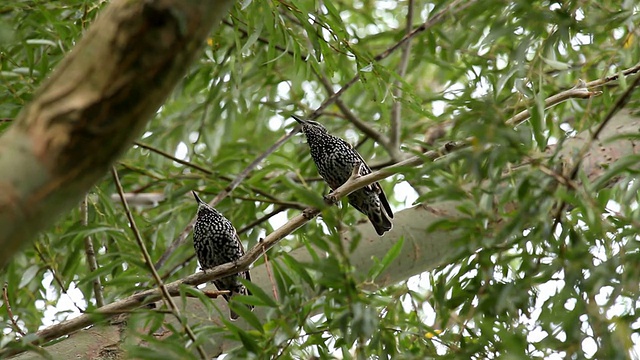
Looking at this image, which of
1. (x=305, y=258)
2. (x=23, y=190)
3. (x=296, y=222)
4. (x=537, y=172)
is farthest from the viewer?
(x=305, y=258)

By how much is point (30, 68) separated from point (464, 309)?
6.68ft

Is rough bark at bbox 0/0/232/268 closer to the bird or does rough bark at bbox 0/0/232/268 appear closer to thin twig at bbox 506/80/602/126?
thin twig at bbox 506/80/602/126

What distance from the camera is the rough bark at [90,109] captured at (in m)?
1.34

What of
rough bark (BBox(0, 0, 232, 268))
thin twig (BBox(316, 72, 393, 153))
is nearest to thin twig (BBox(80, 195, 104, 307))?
thin twig (BBox(316, 72, 393, 153))

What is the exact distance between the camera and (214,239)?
381cm

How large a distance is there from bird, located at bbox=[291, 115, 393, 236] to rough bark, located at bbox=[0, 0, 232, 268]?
2.39 meters

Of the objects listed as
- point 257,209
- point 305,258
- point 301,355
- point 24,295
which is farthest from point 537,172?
point 24,295

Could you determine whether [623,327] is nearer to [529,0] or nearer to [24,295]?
[529,0]

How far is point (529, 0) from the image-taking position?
7.95ft

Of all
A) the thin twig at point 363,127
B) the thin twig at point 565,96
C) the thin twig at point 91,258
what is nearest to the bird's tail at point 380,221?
the thin twig at point 363,127

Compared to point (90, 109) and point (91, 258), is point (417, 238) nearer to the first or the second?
point (91, 258)

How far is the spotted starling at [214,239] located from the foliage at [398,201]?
86 millimetres

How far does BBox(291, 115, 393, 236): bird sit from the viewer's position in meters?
3.84

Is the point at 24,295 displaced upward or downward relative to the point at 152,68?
upward
